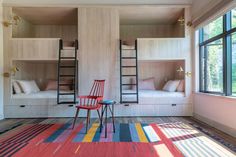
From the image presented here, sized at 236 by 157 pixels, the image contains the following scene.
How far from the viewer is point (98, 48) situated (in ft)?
17.5

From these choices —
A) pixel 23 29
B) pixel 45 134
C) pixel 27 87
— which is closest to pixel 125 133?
pixel 45 134

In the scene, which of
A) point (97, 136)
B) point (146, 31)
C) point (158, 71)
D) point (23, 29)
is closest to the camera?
point (97, 136)

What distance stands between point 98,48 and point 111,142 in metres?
2.83

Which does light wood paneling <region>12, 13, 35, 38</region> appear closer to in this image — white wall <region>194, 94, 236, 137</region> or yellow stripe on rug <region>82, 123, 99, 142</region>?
yellow stripe on rug <region>82, 123, 99, 142</region>

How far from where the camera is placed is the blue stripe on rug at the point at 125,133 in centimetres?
337

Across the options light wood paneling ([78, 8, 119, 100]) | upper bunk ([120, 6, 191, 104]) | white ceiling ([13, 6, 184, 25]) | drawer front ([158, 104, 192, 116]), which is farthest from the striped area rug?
white ceiling ([13, 6, 184, 25])

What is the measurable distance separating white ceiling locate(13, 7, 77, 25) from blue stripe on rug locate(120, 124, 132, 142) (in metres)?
3.39

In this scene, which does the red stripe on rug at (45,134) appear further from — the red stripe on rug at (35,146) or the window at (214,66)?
the window at (214,66)

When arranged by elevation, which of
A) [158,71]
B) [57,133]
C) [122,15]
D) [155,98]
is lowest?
[57,133]

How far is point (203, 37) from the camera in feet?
16.7

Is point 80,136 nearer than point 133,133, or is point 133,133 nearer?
point 80,136

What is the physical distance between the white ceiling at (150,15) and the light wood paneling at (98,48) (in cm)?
54

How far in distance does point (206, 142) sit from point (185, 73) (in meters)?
2.52

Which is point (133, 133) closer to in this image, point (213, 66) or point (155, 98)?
point (155, 98)
